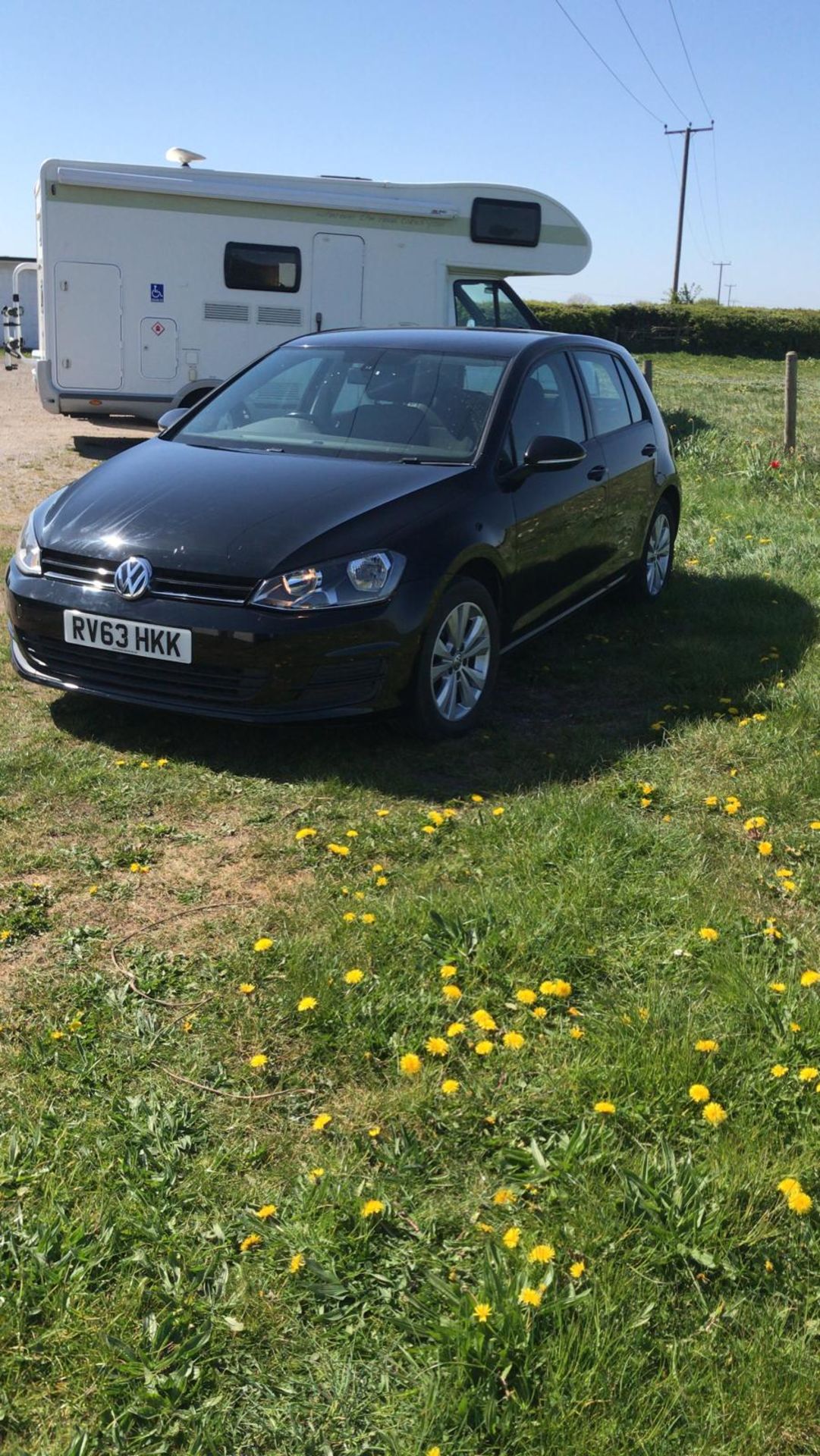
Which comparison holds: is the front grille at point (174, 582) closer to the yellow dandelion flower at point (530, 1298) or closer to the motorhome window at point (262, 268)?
the yellow dandelion flower at point (530, 1298)

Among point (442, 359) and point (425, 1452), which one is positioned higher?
point (442, 359)

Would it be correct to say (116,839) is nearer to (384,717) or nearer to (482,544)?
(384,717)

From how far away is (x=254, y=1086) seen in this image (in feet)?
9.27

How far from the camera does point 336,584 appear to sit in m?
4.66

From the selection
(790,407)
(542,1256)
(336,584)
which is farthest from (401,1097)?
(790,407)

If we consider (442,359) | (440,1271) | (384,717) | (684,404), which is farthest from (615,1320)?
(684,404)

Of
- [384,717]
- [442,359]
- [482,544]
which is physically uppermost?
[442,359]

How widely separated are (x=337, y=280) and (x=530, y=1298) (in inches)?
492

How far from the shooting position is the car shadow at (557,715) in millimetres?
4789

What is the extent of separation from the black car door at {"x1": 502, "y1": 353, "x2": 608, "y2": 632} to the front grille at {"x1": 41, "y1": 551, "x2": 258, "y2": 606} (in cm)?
140

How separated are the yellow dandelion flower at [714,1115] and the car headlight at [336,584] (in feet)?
8.11

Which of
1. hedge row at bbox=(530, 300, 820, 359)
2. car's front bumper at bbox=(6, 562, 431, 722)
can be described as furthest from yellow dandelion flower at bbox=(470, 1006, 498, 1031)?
hedge row at bbox=(530, 300, 820, 359)

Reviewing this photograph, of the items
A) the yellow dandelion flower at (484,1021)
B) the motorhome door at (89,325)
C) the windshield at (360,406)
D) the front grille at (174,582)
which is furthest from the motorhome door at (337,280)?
the yellow dandelion flower at (484,1021)

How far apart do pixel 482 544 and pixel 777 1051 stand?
8.98ft
